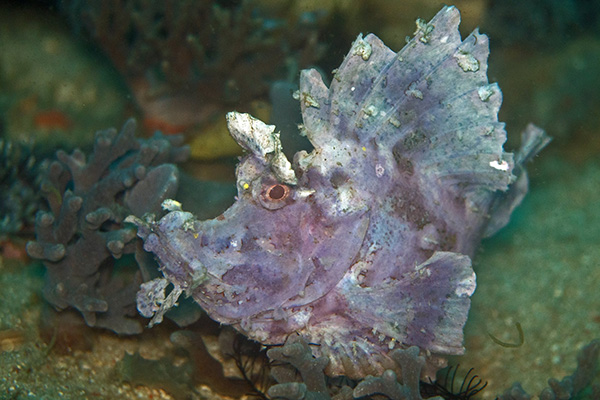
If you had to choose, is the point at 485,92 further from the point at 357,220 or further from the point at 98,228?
the point at 98,228

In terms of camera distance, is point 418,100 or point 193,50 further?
point 193,50

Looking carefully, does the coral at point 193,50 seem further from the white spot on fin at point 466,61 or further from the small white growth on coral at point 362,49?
the white spot on fin at point 466,61

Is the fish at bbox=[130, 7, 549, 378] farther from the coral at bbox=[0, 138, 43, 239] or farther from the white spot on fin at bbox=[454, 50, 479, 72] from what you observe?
the coral at bbox=[0, 138, 43, 239]

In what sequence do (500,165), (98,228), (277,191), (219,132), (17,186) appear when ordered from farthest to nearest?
(219,132), (17,186), (98,228), (500,165), (277,191)

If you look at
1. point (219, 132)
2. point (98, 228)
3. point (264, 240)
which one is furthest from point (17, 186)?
point (264, 240)

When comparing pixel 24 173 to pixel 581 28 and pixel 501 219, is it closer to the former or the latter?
pixel 501 219

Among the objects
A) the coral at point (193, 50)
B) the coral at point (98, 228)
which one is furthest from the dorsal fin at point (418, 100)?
the coral at point (193, 50)
